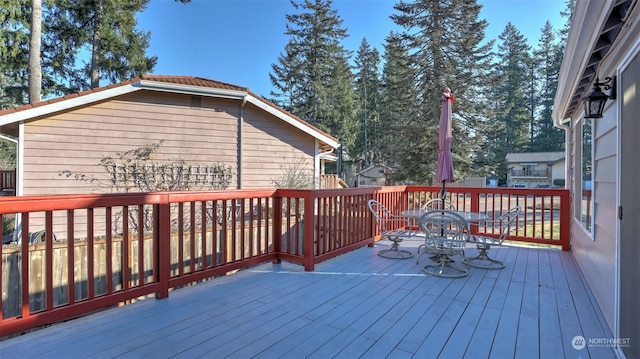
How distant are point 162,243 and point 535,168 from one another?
33.4 meters

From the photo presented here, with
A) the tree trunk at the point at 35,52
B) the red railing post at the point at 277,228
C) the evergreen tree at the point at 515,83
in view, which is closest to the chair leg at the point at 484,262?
the red railing post at the point at 277,228

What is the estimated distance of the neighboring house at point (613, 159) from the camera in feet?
6.10

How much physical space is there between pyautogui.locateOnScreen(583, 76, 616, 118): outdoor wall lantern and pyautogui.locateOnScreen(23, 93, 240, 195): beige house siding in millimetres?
6606

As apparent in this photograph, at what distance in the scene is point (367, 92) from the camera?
2642 centimetres

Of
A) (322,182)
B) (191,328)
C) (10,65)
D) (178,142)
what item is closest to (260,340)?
(191,328)

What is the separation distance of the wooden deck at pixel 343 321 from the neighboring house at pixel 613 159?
29 centimetres

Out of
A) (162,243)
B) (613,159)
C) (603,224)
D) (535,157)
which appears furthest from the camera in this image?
(535,157)

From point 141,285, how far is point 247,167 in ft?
17.2

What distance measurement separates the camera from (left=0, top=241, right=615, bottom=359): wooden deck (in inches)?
80.7

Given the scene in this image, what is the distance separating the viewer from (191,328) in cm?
232

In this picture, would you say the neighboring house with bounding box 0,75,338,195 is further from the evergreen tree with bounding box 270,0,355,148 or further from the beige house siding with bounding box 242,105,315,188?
the evergreen tree with bounding box 270,0,355,148

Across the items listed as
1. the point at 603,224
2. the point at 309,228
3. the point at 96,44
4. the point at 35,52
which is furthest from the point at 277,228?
the point at 96,44

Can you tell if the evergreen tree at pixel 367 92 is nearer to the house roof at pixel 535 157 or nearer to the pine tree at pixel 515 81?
the pine tree at pixel 515 81
